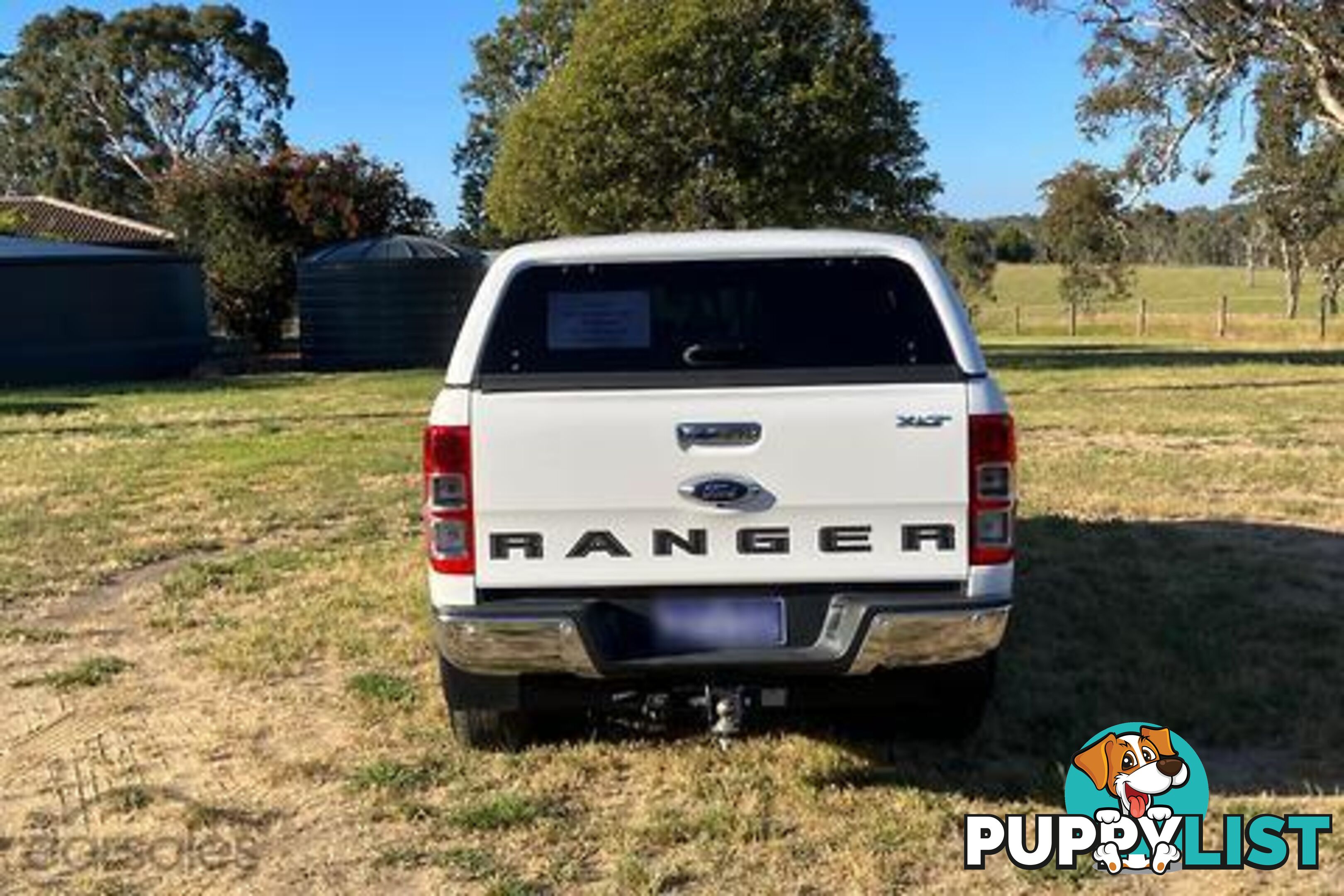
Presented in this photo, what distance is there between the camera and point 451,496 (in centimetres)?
442

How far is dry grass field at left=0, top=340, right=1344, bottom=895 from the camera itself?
14.2ft

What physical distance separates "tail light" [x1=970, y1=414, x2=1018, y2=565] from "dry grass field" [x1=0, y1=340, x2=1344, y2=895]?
864 mm

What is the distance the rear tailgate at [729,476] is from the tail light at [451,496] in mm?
38

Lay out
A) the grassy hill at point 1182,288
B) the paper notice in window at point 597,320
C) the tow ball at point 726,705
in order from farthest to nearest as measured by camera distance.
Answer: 1. the grassy hill at point 1182,288
2. the paper notice in window at point 597,320
3. the tow ball at point 726,705

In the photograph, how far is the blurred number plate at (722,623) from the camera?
4.45 m

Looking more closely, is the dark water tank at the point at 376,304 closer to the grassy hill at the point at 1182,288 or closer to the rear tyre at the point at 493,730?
the rear tyre at the point at 493,730

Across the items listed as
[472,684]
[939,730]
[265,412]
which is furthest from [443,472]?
[265,412]

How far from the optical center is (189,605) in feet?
25.5

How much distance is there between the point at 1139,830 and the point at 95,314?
88.6 ft

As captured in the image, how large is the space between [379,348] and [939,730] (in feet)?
85.0

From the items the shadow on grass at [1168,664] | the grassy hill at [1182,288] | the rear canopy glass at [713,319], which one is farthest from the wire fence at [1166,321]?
the rear canopy glass at [713,319]

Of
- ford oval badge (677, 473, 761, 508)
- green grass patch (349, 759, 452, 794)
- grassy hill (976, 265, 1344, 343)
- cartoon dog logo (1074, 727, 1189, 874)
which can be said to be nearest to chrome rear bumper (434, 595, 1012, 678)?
ford oval badge (677, 473, 761, 508)

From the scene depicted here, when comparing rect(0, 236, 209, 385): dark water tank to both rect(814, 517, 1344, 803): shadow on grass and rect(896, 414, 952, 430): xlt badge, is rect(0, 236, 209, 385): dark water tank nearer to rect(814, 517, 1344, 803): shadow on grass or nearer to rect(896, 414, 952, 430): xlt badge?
rect(814, 517, 1344, 803): shadow on grass
